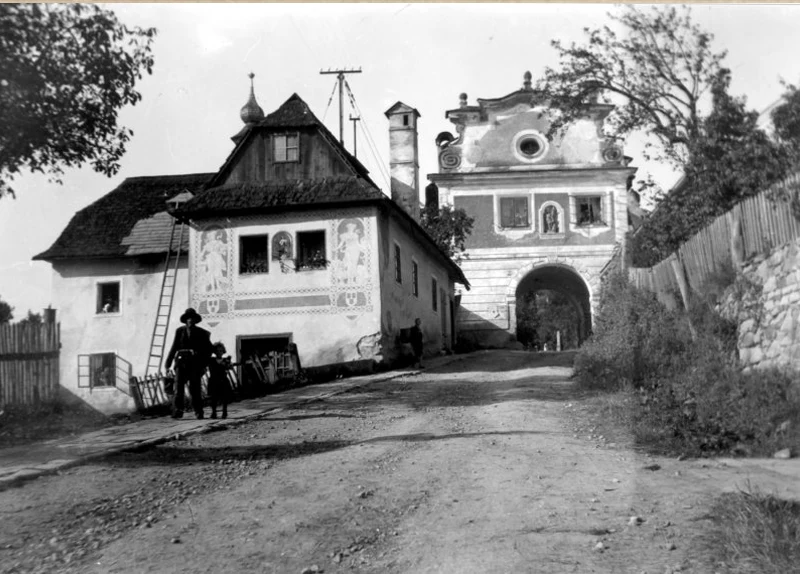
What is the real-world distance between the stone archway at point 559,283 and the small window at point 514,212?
5.89ft

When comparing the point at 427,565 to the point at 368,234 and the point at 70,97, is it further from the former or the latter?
the point at 368,234

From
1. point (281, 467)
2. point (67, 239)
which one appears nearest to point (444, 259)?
point (67, 239)

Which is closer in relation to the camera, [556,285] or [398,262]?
[398,262]

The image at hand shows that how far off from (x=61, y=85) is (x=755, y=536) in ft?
26.3

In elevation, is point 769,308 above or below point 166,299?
below

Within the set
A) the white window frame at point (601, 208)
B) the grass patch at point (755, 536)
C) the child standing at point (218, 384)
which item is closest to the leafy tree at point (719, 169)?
the grass patch at point (755, 536)

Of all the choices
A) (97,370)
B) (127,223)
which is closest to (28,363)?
(97,370)

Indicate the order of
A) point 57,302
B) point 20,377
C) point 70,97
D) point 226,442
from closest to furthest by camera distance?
1. point 226,442
2. point 70,97
3. point 20,377
4. point 57,302

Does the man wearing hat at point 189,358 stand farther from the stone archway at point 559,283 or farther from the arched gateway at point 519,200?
the stone archway at point 559,283

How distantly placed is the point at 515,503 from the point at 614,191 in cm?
2738

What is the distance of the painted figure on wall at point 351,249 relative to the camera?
19266 millimetres

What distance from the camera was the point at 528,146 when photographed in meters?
30.9

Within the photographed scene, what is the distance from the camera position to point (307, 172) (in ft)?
66.1

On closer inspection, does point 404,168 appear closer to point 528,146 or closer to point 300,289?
point 528,146
